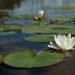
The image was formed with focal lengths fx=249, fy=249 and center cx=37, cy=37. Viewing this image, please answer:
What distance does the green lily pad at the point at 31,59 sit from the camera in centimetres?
203

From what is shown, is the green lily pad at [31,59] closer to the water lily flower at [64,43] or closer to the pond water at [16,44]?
the water lily flower at [64,43]

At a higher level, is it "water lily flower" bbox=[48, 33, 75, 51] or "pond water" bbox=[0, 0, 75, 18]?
"water lily flower" bbox=[48, 33, 75, 51]

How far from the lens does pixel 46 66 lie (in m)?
1.99

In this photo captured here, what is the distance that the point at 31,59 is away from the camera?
2.15 m

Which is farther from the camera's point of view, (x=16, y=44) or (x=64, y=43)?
(x=16, y=44)

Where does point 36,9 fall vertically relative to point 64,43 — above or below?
below

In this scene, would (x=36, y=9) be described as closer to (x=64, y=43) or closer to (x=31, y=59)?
(x=64, y=43)

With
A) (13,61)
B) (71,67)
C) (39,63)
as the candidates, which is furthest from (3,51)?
(71,67)

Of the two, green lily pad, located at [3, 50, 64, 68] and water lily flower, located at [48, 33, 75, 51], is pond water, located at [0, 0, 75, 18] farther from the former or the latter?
green lily pad, located at [3, 50, 64, 68]

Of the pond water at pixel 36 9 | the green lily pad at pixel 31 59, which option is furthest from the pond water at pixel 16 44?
the pond water at pixel 36 9

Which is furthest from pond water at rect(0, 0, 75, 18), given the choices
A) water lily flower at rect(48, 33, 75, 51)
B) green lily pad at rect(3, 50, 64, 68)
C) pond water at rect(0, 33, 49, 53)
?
green lily pad at rect(3, 50, 64, 68)

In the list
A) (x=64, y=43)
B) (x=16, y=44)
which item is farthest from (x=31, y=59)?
(x=16, y=44)

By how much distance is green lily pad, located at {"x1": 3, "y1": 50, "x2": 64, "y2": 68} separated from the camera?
2.03 metres

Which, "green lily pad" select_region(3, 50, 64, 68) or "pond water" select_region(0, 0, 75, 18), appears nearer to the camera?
"green lily pad" select_region(3, 50, 64, 68)
